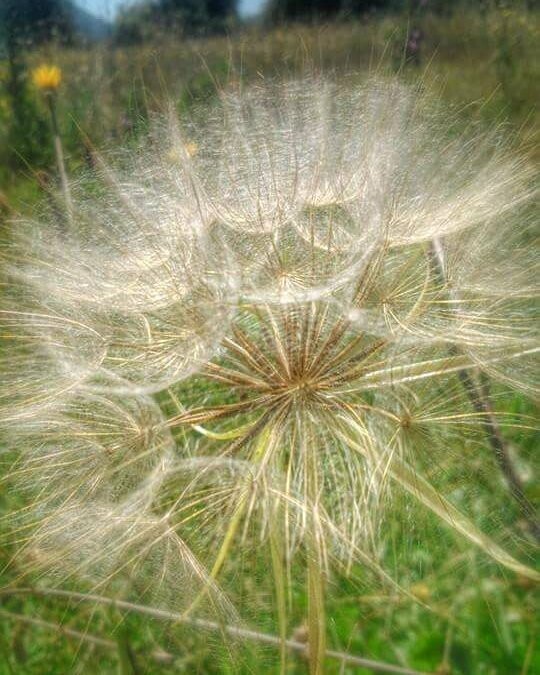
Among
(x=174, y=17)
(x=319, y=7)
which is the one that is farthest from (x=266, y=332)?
(x=319, y=7)

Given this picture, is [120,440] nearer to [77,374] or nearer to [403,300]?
[77,374]

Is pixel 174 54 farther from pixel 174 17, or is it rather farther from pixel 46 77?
pixel 174 17

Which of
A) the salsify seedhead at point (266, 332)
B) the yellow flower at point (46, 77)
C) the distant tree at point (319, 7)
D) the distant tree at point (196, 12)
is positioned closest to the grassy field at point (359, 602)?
the salsify seedhead at point (266, 332)

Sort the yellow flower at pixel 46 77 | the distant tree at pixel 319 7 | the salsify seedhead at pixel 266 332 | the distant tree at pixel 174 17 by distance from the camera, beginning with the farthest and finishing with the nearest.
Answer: the distant tree at pixel 319 7 < the distant tree at pixel 174 17 < the yellow flower at pixel 46 77 < the salsify seedhead at pixel 266 332

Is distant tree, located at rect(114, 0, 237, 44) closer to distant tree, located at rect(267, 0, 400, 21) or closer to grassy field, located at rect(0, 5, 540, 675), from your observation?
distant tree, located at rect(267, 0, 400, 21)

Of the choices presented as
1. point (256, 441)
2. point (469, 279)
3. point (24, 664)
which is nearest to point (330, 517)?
point (256, 441)

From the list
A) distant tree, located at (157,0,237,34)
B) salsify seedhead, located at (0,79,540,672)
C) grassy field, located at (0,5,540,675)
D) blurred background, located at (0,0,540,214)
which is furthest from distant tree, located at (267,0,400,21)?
salsify seedhead, located at (0,79,540,672)

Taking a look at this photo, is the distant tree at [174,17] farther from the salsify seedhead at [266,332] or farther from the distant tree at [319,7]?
the salsify seedhead at [266,332]
